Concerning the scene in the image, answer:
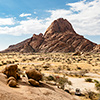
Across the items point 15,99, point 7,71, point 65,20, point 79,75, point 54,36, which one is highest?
point 65,20

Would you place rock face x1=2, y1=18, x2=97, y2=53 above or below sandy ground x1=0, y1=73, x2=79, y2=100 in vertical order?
above

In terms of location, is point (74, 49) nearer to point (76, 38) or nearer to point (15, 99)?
point (76, 38)

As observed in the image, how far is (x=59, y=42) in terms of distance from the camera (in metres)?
112

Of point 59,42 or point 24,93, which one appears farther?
point 59,42

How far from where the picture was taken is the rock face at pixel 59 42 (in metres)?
108

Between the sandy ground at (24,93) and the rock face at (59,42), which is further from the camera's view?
the rock face at (59,42)

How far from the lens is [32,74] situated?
11852 mm

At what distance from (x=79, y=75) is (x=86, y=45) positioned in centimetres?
9237

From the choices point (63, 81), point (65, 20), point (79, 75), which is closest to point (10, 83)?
point (63, 81)

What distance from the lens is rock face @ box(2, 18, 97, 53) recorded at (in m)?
108

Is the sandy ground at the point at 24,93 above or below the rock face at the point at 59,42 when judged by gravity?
below

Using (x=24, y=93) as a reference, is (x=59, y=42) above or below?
above

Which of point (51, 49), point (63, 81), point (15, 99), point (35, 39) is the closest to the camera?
point (15, 99)

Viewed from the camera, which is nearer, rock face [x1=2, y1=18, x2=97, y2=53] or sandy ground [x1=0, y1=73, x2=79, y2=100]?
sandy ground [x1=0, y1=73, x2=79, y2=100]
